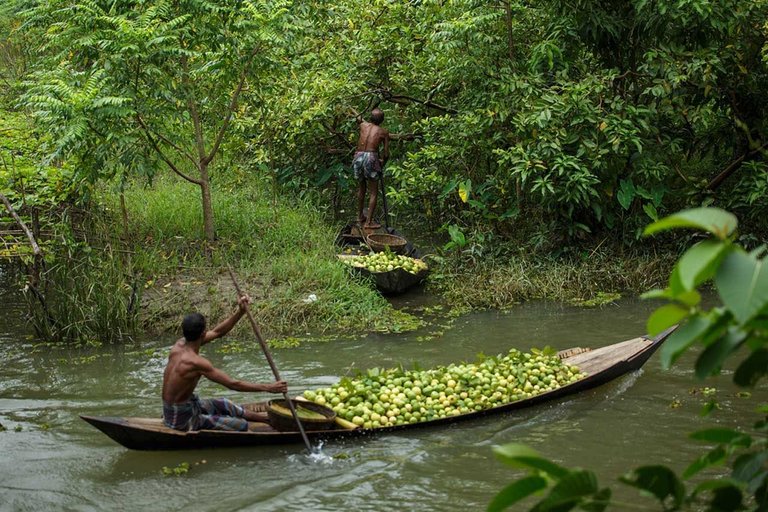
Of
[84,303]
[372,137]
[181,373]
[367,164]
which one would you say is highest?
[372,137]

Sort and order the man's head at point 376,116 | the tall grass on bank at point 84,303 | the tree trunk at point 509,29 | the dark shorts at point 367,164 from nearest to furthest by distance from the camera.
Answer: the tall grass on bank at point 84,303 → the tree trunk at point 509,29 → the man's head at point 376,116 → the dark shorts at point 367,164

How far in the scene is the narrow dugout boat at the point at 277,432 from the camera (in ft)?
20.2

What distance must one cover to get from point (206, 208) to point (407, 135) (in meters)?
3.40

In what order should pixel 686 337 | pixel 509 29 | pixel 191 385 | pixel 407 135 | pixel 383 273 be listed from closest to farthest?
1. pixel 686 337
2. pixel 191 385
3. pixel 383 273
4. pixel 509 29
5. pixel 407 135

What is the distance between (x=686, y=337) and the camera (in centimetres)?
146

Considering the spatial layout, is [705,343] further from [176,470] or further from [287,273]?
[287,273]

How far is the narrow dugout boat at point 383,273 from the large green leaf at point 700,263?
9543 millimetres

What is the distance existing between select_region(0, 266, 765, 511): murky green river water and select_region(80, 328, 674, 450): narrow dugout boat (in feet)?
0.26

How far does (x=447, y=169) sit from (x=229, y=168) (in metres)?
3.83

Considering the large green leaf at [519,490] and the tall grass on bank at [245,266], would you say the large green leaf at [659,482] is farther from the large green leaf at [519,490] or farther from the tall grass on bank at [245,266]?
the tall grass on bank at [245,266]

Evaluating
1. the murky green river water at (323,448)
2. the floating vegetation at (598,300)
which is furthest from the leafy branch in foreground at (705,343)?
the floating vegetation at (598,300)

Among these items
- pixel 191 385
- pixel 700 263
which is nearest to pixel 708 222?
pixel 700 263

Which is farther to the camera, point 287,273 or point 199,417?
point 287,273

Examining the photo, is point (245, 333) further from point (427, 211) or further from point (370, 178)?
point (427, 211)
